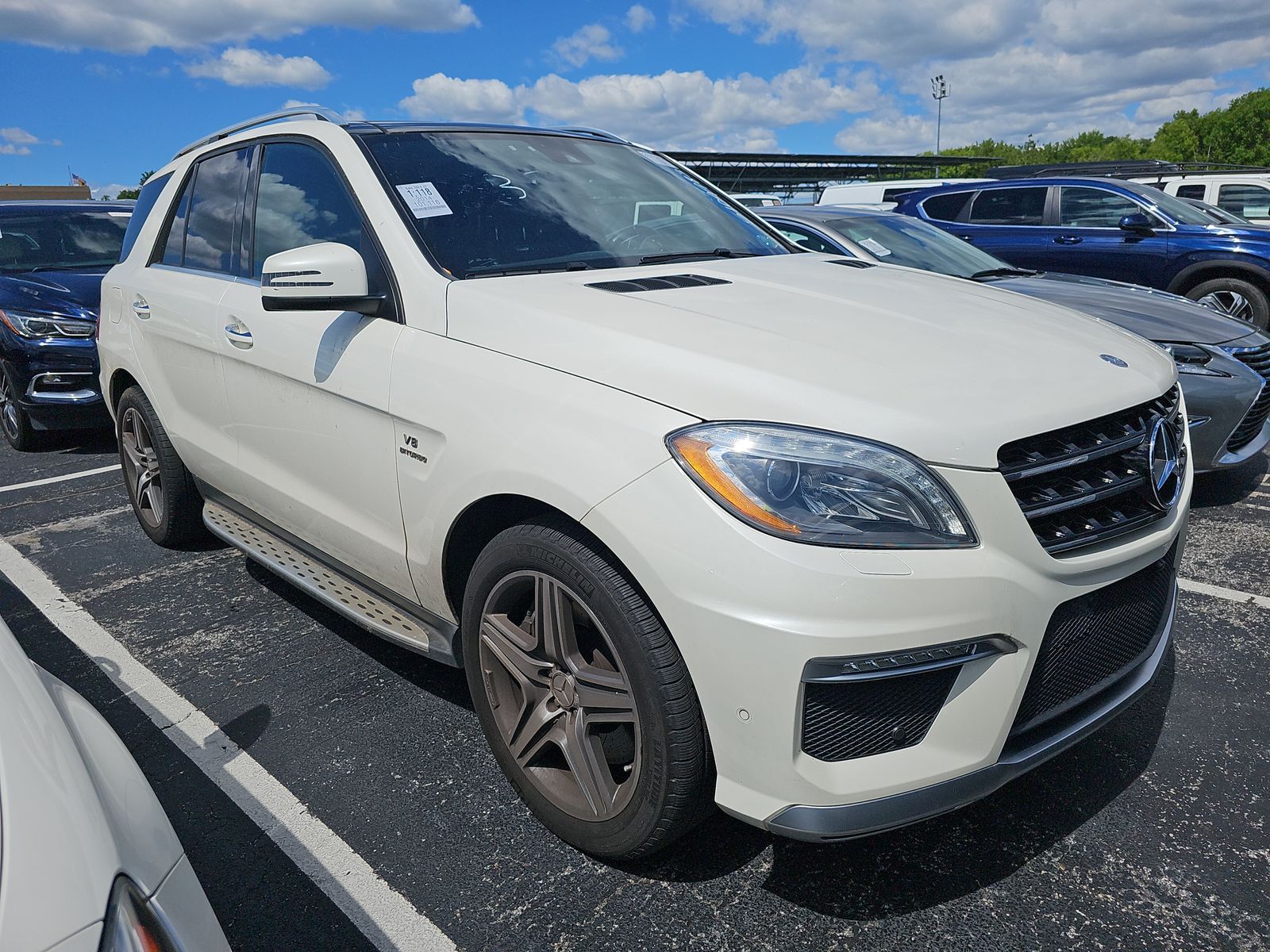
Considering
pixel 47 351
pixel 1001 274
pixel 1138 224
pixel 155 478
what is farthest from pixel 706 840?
pixel 1138 224

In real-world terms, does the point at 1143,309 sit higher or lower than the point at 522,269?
lower

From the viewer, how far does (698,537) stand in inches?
70.2

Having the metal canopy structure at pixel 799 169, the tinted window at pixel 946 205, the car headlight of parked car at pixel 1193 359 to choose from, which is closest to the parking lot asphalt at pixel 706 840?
the car headlight of parked car at pixel 1193 359

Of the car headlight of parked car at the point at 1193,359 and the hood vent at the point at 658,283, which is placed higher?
the hood vent at the point at 658,283

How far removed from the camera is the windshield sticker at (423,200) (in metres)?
2.75

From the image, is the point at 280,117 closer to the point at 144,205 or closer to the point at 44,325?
the point at 144,205

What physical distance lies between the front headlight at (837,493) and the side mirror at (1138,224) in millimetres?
8528

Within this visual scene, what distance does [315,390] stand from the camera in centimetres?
284

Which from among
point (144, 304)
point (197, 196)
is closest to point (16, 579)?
point (144, 304)

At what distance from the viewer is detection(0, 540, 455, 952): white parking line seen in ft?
6.91

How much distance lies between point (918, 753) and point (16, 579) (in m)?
4.31

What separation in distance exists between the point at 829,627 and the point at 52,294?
7229 millimetres

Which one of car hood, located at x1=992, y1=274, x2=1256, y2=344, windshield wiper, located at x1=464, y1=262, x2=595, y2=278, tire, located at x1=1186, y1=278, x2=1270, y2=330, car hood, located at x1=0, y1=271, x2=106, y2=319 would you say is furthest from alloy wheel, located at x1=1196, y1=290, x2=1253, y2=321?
car hood, located at x1=0, y1=271, x2=106, y2=319

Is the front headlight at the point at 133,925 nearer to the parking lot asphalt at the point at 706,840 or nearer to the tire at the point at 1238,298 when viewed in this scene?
the parking lot asphalt at the point at 706,840
